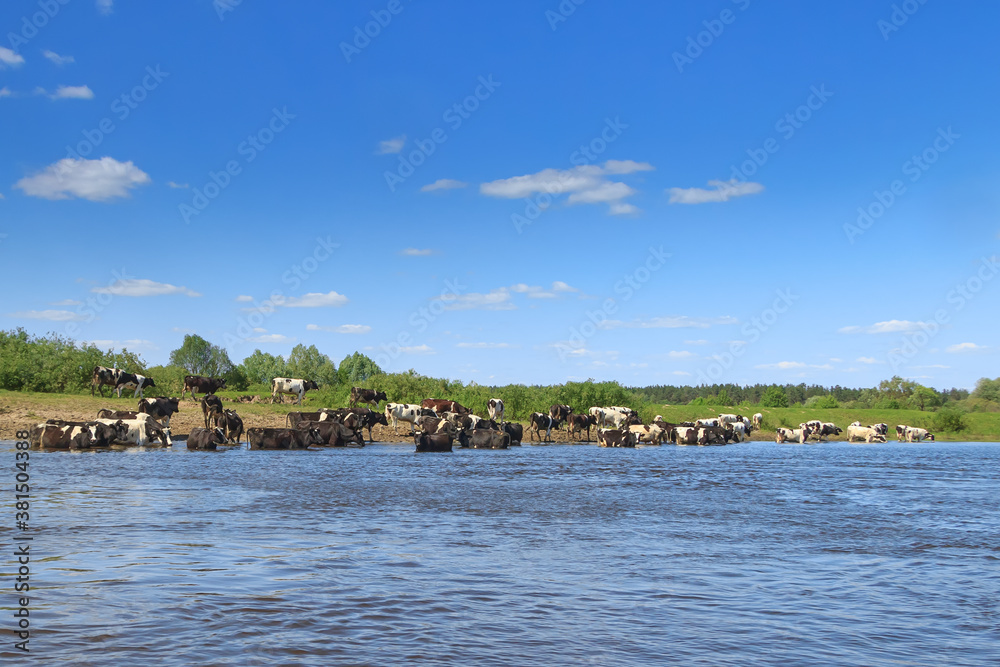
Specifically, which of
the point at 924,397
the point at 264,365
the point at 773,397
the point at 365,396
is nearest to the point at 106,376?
the point at 365,396

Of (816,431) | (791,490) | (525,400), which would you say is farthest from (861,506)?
(816,431)

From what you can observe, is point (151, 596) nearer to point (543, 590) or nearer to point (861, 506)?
point (543, 590)

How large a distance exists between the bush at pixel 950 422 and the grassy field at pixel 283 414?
435 millimetres

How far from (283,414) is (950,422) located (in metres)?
62.8

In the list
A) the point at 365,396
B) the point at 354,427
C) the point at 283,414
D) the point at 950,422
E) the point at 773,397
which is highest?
the point at 773,397

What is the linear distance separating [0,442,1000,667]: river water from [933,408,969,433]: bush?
59.1 m

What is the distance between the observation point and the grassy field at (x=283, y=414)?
118 feet

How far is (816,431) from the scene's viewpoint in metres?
64.8

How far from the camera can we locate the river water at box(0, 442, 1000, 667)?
271 inches

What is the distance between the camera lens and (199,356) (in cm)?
8719

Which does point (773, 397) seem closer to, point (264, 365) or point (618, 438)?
point (618, 438)

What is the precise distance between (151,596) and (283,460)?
20.3 meters

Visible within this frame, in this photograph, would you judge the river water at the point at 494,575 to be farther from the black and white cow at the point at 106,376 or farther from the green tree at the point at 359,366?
the green tree at the point at 359,366

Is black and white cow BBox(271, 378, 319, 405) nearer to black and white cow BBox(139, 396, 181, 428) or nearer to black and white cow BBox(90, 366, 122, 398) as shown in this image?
black and white cow BBox(90, 366, 122, 398)
